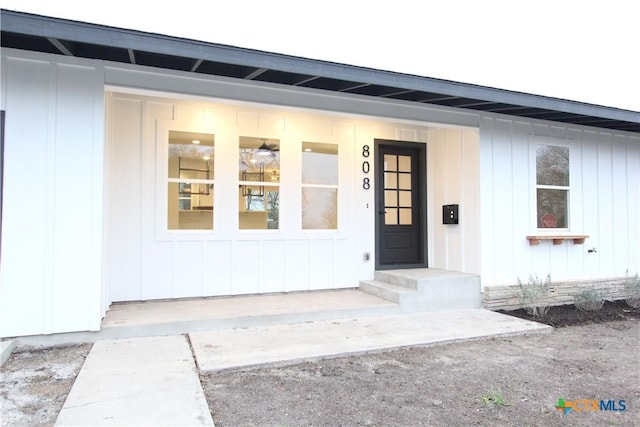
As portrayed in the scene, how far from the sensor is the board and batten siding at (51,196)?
347 cm

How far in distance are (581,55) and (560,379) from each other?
27.7ft

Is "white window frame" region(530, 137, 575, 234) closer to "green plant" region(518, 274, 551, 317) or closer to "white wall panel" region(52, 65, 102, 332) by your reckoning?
"green plant" region(518, 274, 551, 317)

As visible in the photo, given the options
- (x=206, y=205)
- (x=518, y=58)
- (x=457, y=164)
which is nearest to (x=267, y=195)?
(x=206, y=205)

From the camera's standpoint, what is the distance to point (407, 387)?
2961mm

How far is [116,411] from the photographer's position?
2439mm

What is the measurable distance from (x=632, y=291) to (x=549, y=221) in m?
1.76

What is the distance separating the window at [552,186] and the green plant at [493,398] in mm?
3925

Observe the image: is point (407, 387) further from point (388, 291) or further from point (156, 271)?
point (156, 271)

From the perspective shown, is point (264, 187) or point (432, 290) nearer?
point (432, 290)

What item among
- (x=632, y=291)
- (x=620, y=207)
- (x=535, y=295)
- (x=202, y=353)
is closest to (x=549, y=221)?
(x=535, y=295)

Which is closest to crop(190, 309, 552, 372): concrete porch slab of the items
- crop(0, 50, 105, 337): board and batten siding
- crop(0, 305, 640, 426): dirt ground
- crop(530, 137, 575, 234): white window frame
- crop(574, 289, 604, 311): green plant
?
crop(0, 305, 640, 426): dirt ground

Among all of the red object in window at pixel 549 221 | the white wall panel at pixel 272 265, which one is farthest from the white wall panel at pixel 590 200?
the white wall panel at pixel 272 265

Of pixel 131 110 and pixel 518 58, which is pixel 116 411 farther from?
pixel 518 58

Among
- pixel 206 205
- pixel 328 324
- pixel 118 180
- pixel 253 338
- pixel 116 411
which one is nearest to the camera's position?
pixel 116 411
